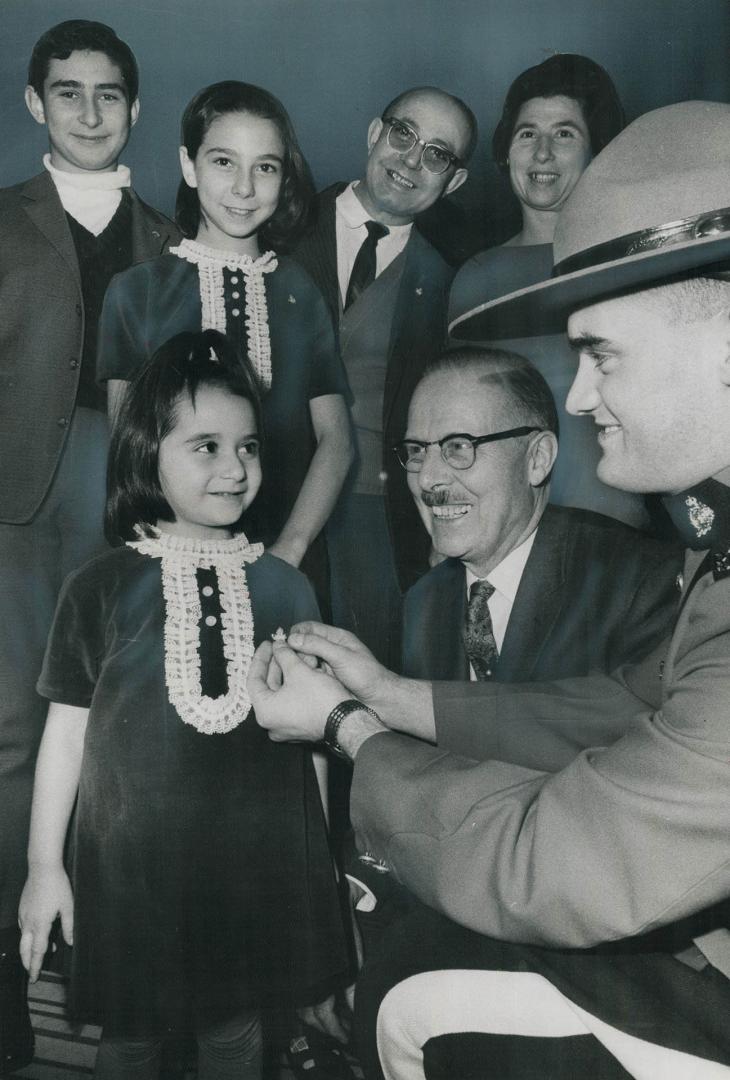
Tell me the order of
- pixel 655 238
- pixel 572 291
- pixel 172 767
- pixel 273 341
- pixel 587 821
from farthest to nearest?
pixel 273 341 < pixel 172 767 < pixel 572 291 < pixel 655 238 < pixel 587 821

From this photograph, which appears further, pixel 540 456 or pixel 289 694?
pixel 540 456

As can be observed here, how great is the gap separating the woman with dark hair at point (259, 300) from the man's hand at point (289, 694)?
0.63 ft

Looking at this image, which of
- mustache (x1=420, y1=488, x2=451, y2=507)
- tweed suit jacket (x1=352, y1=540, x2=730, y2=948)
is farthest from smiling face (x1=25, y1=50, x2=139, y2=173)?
tweed suit jacket (x1=352, y1=540, x2=730, y2=948)

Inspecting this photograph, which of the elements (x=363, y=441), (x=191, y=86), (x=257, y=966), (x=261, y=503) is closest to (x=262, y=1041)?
(x=257, y=966)

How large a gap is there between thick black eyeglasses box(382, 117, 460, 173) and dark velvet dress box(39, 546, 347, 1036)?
860mm

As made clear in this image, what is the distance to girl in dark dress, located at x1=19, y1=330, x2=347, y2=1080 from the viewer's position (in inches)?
70.4

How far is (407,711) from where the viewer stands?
72.8 inches

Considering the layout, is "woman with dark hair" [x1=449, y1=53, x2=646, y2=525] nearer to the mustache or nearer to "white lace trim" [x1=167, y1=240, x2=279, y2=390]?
the mustache

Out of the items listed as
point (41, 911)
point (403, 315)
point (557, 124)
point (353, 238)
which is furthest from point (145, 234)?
point (41, 911)

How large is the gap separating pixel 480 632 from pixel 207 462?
0.61 metres

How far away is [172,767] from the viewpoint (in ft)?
5.85

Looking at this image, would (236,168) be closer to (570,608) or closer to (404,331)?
(404,331)

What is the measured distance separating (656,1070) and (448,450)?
109 centimetres

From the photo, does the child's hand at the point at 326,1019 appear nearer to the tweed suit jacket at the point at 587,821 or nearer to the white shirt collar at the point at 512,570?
the tweed suit jacket at the point at 587,821
